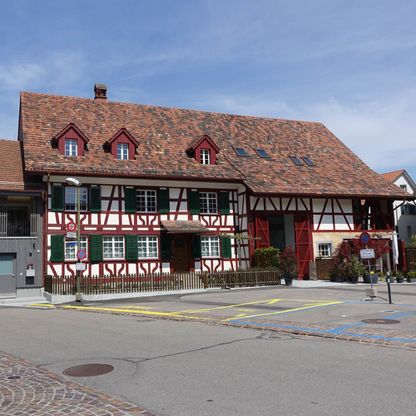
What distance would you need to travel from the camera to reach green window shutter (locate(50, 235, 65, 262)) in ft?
83.9

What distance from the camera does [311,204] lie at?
30.8m

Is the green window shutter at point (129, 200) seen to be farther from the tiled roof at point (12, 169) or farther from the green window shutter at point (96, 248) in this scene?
the tiled roof at point (12, 169)

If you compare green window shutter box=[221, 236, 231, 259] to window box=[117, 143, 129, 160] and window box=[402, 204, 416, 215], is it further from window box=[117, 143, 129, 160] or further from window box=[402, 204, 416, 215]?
window box=[402, 204, 416, 215]

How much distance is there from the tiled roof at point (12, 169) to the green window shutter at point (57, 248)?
2.95 metres

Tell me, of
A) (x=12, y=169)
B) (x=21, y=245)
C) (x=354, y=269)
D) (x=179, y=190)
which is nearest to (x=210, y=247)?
(x=179, y=190)

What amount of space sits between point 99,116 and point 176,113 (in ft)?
19.4

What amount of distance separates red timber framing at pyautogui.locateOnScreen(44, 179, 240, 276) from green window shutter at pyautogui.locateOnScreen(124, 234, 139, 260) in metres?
0.25

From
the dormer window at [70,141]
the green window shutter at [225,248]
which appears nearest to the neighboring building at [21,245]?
the dormer window at [70,141]

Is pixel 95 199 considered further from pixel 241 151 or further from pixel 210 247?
pixel 241 151

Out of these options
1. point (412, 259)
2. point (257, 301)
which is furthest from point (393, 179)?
point (257, 301)

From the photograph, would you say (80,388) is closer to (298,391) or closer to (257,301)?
(298,391)

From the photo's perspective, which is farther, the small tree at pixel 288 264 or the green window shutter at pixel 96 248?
the small tree at pixel 288 264

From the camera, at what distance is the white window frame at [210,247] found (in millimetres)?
29141

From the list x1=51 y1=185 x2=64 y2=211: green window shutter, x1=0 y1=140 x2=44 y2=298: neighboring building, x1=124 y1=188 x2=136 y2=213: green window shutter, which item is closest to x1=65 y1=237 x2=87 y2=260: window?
x1=0 y1=140 x2=44 y2=298: neighboring building
